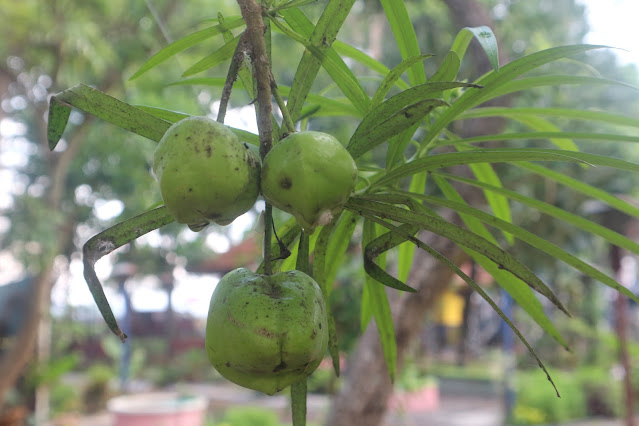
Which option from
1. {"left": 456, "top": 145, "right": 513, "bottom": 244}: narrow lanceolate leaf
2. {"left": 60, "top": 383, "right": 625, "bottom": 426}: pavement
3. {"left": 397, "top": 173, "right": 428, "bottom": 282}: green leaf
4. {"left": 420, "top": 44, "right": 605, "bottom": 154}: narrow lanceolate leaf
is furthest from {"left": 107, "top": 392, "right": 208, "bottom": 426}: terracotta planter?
{"left": 420, "top": 44, "right": 605, "bottom": 154}: narrow lanceolate leaf

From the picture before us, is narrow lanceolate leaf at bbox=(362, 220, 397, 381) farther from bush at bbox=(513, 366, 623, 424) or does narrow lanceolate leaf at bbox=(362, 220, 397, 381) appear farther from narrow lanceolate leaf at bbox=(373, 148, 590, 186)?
bush at bbox=(513, 366, 623, 424)

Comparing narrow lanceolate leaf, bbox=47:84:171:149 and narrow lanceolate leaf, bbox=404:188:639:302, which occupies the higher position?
narrow lanceolate leaf, bbox=47:84:171:149

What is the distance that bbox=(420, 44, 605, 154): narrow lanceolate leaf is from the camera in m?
0.64

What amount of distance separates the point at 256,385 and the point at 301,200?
0.59 feet

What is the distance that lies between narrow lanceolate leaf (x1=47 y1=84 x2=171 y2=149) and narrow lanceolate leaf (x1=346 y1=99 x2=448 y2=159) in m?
0.20

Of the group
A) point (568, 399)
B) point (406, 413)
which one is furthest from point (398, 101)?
point (568, 399)

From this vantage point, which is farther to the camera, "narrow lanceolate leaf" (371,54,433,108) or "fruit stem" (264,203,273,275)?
"narrow lanceolate leaf" (371,54,433,108)

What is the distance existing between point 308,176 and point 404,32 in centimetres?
36

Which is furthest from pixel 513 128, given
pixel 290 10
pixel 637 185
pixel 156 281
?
pixel 156 281

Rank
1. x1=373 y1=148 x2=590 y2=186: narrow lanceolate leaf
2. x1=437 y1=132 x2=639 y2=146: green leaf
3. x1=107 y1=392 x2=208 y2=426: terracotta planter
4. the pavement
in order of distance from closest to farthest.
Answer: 1. x1=373 y1=148 x2=590 y2=186: narrow lanceolate leaf
2. x1=437 y1=132 x2=639 y2=146: green leaf
3. x1=107 y1=392 x2=208 y2=426: terracotta planter
4. the pavement

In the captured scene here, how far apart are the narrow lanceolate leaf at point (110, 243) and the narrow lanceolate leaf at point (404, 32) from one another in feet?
1.25

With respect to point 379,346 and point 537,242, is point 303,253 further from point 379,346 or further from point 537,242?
point 379,346

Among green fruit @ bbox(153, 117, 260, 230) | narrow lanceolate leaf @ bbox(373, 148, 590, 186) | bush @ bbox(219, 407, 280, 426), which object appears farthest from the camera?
bush @ bbox(219, 407, 280, 426)

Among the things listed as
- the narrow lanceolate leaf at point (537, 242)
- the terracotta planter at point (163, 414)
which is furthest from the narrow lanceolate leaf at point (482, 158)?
the terracotta planter at point (163, 414)
